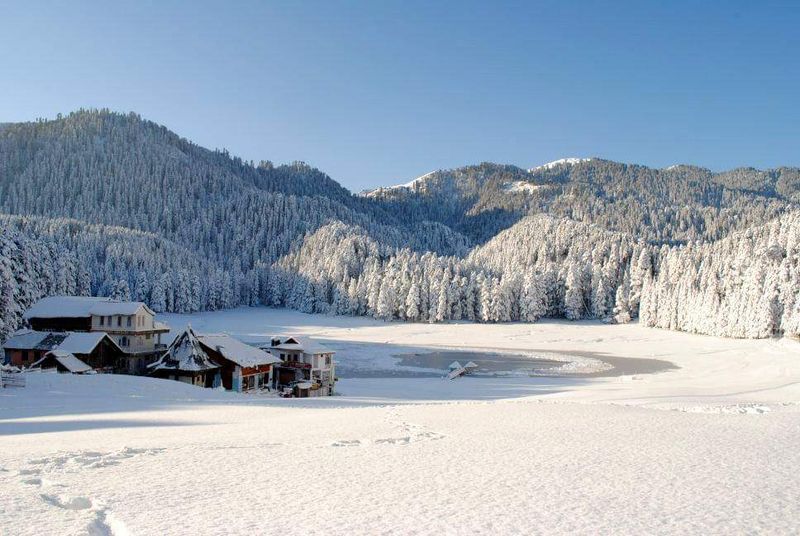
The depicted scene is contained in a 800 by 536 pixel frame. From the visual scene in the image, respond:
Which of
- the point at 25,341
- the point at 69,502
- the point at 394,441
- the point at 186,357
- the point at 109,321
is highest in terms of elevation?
the point at 109,321

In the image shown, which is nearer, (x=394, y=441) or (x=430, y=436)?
(x=394, y=441)

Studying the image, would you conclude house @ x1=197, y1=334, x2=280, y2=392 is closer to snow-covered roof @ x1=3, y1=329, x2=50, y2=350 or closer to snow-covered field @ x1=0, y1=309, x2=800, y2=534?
snow-covered field @ x1=0, y1=309, x2=800, y2=534

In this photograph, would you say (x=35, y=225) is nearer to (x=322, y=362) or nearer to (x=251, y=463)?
(x=322, y=362)

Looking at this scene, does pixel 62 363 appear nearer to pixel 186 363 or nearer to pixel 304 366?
pixel 186 363

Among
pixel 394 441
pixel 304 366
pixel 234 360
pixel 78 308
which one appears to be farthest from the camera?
pixel 78 308

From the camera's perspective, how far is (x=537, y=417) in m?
24.3

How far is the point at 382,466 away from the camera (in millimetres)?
14414

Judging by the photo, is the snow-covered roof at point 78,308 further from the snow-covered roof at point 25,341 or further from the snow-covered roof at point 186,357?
the snow-covered roof at point 186,357

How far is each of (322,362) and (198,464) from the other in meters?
35.2

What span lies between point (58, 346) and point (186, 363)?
10.8 m

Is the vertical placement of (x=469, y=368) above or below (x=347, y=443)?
below

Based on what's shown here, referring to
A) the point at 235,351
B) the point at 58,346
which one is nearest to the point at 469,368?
the point at 235,351

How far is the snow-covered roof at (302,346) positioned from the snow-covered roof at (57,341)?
14.2 m

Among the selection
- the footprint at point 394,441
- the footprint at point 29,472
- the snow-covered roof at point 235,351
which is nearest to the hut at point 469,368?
the snow-covered roof at point 235,351
